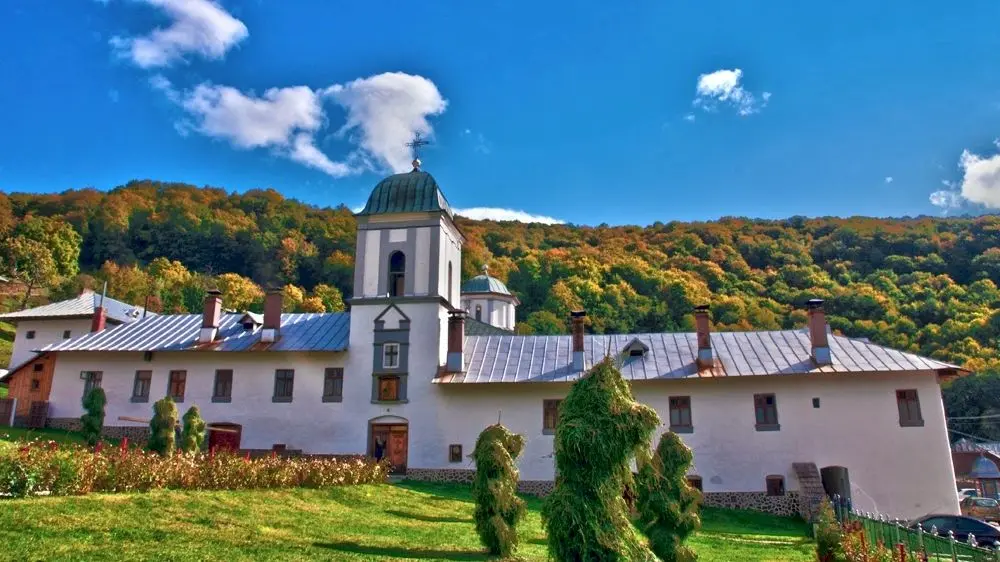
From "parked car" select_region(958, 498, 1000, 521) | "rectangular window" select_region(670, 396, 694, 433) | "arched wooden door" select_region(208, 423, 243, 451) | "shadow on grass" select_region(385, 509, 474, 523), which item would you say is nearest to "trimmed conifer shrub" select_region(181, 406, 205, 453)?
"arched wooden door" select_region(208, 423, 243, 451)

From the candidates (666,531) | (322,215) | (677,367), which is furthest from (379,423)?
(322,215)

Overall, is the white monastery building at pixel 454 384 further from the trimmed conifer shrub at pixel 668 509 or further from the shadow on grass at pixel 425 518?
the trimmed conifer shrub at pixel 668 509

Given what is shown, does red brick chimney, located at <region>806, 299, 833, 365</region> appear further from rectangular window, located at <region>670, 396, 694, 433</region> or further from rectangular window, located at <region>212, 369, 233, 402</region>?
rectangular window, located at <region>212, 369, 233, 402</region>

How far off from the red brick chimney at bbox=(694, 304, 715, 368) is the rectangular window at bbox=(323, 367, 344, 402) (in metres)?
13.2

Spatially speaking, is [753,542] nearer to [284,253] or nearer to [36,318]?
[36,318]

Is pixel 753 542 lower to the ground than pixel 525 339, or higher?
lower

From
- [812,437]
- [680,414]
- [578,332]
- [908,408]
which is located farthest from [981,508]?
[578,332]

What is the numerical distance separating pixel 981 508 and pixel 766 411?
27.7 ft

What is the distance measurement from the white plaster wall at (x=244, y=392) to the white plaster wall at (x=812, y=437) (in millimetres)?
3964

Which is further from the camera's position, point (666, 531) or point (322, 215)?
point (322, 215)

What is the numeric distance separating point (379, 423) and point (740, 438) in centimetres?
1276

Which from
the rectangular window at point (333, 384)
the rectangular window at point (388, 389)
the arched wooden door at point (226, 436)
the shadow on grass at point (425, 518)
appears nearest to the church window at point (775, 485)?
the shadow on grass at point (425, 518)

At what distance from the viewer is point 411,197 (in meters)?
28.0

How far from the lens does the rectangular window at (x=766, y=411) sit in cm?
2378
